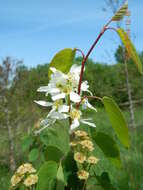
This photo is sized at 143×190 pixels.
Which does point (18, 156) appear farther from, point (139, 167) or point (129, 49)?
point (129, 49)

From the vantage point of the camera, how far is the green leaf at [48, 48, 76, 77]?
611mm

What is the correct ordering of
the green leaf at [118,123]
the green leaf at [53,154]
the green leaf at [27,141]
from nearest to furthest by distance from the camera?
the green leaf at [118,123] < the green leaf at [53,154] < the green leaf at [27,141]

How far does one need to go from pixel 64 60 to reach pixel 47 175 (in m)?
0.23

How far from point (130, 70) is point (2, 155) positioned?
2716mm

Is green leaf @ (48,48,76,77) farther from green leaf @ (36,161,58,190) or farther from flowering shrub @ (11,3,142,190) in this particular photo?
green leaf @ (36,161,58,190)

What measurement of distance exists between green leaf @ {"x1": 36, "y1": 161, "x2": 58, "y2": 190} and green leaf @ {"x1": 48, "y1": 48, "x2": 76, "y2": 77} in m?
0.19

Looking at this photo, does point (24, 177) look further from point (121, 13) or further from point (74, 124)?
point (121, 13)

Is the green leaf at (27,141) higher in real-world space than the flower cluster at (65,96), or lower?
lower

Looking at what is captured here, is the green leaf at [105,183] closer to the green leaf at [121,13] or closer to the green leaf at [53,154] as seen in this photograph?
the green leaf at [53,154]

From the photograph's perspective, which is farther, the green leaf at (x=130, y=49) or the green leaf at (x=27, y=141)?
the green leaf at (x=27, y=141)

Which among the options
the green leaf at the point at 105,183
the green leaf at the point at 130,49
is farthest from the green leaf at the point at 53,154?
the green leaf at the point at 130,49

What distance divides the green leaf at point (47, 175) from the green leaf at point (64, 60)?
7.3 inches

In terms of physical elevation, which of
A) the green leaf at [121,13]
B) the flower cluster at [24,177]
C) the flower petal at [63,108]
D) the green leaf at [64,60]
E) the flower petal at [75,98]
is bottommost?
the flower cluster at [24,177]

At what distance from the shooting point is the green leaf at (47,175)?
1.95 feet
